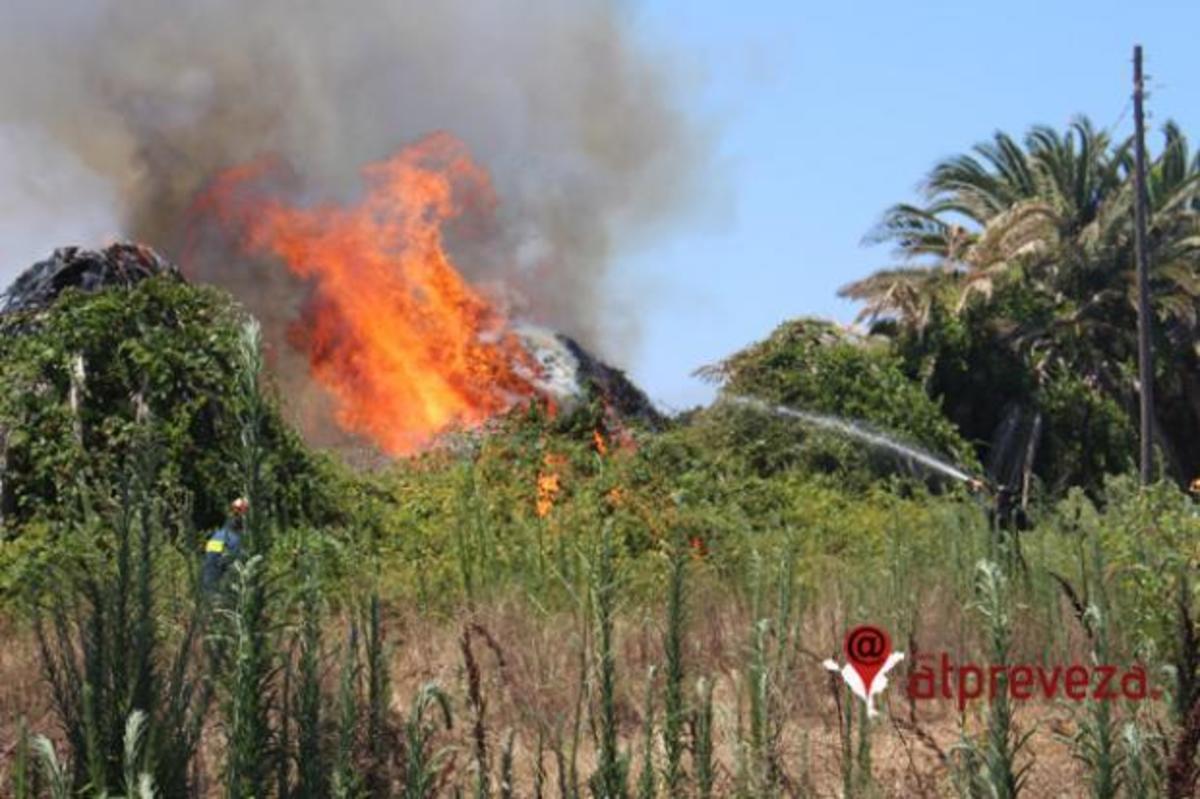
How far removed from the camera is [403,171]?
2716 cm

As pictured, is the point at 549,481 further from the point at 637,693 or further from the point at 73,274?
the point at 637,693

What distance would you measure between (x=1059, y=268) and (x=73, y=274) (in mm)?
17722

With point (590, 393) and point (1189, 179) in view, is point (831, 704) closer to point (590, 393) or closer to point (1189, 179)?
point (590, 393)

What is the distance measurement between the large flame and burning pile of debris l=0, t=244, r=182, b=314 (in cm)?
479

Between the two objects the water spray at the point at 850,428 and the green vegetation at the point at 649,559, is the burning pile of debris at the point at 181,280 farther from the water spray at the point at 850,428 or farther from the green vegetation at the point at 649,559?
the water spray at the point at 850,428

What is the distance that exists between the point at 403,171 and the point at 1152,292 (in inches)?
512

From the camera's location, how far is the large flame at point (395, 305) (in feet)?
72.1

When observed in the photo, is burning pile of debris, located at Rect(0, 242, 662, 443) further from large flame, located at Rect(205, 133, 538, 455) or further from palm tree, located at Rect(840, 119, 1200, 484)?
palm tree, located at Rect(840, 119, 1200, 484)

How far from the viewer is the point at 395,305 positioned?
23750 millimetres

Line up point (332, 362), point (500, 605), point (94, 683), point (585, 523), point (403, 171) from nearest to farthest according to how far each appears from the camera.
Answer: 1. point (94, 683)
2. point (500, 605)
3. point (585, 523)
4. point (332, 362)
5. point (403, 171)

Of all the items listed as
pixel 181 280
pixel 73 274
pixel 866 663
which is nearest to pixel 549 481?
pixel 181 280

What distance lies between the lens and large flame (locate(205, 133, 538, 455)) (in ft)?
72.1

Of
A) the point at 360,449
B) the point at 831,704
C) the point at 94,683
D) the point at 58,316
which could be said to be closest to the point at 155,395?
the point at 58,316

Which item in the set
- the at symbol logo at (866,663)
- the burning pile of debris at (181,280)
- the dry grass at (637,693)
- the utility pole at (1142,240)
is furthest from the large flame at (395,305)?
the at symbol logo at (866,663)
